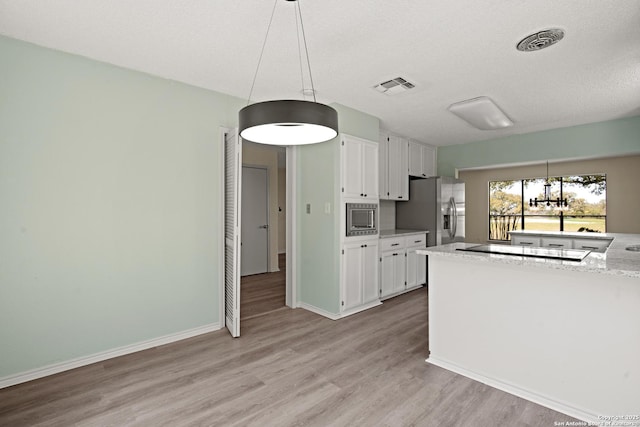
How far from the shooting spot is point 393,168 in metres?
4.99

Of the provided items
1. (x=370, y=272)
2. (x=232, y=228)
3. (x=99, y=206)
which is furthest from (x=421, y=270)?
(x=99, y=206)

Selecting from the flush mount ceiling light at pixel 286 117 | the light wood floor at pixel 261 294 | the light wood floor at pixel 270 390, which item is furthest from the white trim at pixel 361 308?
the flush mount ceiling light at pixel 286 117

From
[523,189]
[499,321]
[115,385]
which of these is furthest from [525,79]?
[115,385]

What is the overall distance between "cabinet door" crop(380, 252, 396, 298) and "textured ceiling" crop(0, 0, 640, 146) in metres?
2.03

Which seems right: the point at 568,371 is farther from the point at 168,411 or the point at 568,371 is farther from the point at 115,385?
the point at 115,385

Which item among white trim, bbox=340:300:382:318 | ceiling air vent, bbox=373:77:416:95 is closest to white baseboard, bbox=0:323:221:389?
white trim, bbox=340:300:382:318

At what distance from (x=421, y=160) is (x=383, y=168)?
1.23 meters

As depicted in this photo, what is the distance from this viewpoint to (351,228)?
3809mm

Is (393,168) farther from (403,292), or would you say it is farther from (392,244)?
(403,292)

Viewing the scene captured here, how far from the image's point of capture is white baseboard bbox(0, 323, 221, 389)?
2305mm

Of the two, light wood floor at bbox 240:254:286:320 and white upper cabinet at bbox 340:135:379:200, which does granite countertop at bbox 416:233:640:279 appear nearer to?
white upper cabinet at bbox 340:135:379:200

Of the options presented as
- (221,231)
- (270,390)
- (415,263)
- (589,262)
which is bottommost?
(270,390)

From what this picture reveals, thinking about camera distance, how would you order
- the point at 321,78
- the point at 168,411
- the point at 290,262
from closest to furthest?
the point at 168,411, the point at 321,78, the point at 290,262

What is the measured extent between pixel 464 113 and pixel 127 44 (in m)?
3.44
